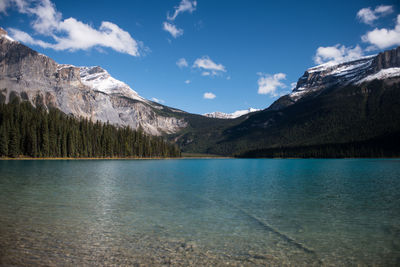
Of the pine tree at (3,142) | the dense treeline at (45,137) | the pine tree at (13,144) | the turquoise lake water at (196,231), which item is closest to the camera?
the turquoise lake water at (196,231)

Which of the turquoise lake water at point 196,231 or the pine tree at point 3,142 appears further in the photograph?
the pine tree at point 3,142

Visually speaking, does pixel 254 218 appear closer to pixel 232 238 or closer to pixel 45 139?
pixel 232 238

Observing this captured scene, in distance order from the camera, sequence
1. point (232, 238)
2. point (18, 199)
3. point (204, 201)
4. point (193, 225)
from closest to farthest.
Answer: point (232, 238)
point (193, 225)
point (18, 199)
point (204, 201)

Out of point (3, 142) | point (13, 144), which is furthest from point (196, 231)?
point (13, 144)

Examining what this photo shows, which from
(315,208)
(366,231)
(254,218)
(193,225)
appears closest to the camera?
(366,231)

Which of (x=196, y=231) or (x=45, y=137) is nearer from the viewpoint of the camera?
(x=196, y=231)

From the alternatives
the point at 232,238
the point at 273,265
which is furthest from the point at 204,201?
the point at 273,265

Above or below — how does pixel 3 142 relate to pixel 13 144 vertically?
above

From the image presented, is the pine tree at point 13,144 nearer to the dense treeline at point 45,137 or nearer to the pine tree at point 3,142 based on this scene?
the dense treeline at point 45,137

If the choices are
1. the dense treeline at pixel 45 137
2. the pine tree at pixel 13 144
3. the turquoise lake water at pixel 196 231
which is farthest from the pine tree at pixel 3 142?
the turquoise lake water at pixel 196 231

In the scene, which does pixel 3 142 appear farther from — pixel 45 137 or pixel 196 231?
pixel 196 231

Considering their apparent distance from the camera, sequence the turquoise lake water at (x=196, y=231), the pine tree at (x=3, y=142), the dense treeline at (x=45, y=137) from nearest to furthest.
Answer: the turquoise lake water at (x=196, y=231), the pine tree at (x=3, y=142), the dense treeline at (x=45, y=137)

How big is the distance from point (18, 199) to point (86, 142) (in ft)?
465

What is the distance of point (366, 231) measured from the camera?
17.6 meters
